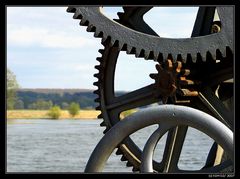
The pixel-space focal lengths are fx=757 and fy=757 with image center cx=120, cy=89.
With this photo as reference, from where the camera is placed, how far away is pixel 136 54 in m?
5.68

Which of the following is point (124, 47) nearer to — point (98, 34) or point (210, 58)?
point (98, 34)

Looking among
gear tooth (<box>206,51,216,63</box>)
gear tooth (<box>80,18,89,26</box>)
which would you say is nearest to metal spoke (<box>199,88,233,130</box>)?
gear tooth (<box>206,51,216,63</box>)

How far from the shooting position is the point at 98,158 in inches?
197

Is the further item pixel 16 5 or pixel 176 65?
pixel 176 65

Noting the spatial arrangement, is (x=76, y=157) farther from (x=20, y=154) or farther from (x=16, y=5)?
(x=16, y=5)

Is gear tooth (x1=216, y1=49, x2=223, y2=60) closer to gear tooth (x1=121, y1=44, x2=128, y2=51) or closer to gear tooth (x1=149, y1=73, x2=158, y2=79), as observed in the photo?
gear tooth (x1=149, y1=73, x2=158, y2=79)

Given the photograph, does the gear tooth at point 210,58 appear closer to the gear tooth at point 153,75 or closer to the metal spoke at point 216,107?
the metal spoke at point 216,107

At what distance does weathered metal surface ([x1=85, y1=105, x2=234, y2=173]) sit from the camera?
15.3ft

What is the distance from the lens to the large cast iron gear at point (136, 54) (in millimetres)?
5508

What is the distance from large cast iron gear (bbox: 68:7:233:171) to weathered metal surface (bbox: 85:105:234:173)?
77 centimetres

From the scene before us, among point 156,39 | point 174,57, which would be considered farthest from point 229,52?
point 156,39

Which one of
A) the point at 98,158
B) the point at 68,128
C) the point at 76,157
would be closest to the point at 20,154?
the point at 76,157
